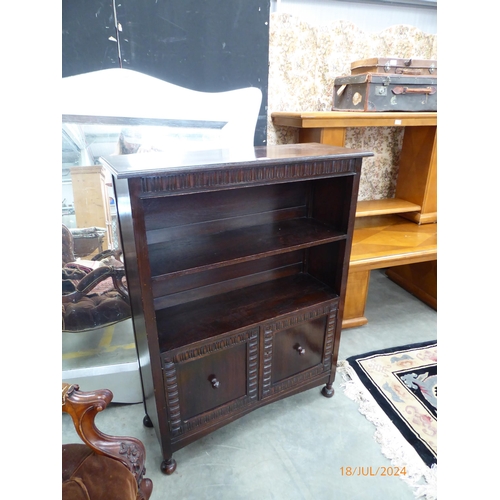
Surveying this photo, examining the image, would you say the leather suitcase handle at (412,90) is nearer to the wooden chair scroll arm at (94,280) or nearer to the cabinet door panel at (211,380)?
the cabinet door panel at (211,380)

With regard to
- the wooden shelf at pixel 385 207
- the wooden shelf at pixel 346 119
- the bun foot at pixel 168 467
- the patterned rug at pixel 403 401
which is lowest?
the bun foot at pixel 168 467

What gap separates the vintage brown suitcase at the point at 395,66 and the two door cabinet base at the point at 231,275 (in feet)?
2.32

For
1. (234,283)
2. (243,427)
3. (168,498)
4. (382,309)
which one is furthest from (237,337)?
(382,309)

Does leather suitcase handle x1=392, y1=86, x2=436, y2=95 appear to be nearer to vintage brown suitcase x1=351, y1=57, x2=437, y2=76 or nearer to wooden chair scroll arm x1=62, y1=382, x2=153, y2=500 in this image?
vintage brown suitcase x1=351, y1=57, x2=437, y2=76

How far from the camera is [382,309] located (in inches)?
105

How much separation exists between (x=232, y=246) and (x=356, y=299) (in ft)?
4.33

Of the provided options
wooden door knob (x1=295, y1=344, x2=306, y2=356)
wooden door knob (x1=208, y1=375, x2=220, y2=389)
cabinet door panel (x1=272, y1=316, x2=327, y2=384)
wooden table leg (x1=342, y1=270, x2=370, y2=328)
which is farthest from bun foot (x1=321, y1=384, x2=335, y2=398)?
wooden door knob (x1=208, y1=375, x2=220, y2=389)

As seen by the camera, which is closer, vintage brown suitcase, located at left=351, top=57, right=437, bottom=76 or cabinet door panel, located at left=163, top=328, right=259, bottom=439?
cabinet door panel, located at left=163, top=328, right=259, bottom=439

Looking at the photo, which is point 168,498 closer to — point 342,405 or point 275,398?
point 275,398

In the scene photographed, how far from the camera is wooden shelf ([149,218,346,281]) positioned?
1.27 m

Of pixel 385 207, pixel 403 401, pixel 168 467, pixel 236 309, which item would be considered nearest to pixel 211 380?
pixel 236 309
